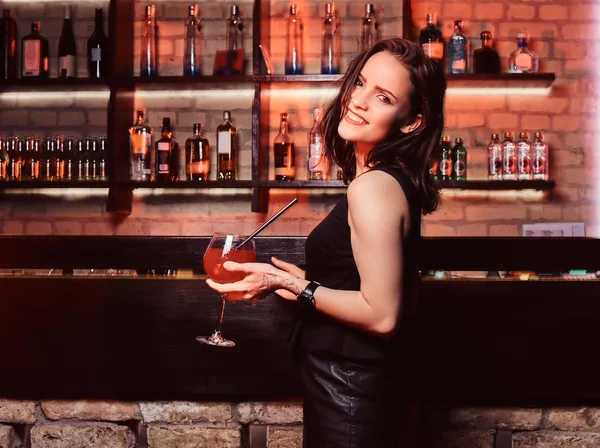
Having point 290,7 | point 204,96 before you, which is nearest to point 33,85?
point 204,96

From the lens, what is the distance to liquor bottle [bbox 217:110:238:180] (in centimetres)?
344

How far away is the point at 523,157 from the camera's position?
3.37 metres

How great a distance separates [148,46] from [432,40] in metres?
1.44

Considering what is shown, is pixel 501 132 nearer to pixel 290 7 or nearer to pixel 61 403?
pixel 290 7

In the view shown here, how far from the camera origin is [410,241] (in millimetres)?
1150

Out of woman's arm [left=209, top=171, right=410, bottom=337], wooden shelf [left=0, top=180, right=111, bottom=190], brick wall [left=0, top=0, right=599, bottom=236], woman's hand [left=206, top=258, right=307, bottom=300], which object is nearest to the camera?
woman's arm [left=209, top=171, right=410, bottom=337]

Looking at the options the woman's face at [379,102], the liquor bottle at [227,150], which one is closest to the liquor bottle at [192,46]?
the liquor bottle at [227,150]

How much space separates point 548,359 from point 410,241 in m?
0.78

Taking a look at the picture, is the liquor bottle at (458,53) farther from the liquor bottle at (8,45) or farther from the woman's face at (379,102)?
the woman's face at (379,102)

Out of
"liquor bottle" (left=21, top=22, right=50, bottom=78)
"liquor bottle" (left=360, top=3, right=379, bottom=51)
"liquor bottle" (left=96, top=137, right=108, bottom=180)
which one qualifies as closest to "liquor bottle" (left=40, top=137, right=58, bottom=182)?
"liquor bottle" (left=96, top=137, right=108, bottom=180)

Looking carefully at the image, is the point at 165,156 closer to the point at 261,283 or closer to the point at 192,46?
the point at 192,46

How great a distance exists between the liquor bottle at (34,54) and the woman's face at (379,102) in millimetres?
2727

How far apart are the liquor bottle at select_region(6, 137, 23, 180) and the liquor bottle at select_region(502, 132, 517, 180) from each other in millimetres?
2413

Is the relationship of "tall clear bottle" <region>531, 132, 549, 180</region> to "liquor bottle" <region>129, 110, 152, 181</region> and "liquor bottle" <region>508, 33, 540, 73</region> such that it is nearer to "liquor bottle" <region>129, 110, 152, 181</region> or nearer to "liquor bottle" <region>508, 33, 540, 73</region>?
"liquor bottle" <region>508, 33, 540, 73</region>
